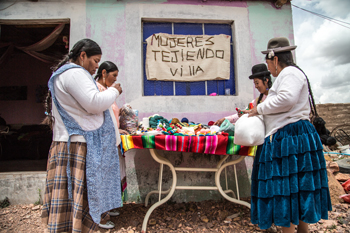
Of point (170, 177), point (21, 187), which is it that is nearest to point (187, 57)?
point (170, 177)

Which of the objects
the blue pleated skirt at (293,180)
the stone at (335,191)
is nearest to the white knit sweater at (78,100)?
the blue pleated skirt at (293,180)

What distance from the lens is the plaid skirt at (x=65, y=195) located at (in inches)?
61.5

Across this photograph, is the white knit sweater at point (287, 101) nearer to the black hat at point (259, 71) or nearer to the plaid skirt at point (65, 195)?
the black hat at point (259, 71)

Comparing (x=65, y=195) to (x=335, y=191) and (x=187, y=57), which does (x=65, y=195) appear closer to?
(x=187, y=57)

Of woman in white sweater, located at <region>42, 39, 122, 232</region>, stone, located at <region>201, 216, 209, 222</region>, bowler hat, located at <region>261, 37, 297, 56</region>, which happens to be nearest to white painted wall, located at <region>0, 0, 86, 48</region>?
woman in white sweater, located at <region>42, 39, 122, 232</region>

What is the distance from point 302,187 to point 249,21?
3.10 metres

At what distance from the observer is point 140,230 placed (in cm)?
260

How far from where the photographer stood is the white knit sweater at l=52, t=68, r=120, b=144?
1.57 metres

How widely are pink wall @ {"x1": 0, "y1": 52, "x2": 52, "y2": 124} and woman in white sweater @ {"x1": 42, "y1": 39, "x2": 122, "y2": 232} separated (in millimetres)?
6897

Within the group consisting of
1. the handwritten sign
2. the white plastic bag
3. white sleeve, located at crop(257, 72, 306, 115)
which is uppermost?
the handwritten sign

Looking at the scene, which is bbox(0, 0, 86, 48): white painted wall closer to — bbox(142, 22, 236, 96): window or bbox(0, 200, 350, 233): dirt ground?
bbox(142, 22, 236, 96): window

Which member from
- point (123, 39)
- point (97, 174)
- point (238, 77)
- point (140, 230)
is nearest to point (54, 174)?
point (97, 174)

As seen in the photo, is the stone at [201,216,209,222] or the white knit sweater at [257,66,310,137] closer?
the white knit sweater at [257,66,310,137]

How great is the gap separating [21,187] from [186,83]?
3219 mm
